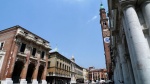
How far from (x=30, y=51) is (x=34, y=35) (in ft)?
14.3

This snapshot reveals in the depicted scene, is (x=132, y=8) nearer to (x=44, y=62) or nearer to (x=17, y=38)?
(x=17, y=38)

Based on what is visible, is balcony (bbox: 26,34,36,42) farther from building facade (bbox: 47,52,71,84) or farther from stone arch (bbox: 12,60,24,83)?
building facade (bbox: 47,52,71,84)

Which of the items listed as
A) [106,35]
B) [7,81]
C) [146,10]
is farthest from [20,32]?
[106,35]

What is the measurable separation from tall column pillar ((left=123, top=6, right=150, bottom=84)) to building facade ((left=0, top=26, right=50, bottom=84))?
22.3m

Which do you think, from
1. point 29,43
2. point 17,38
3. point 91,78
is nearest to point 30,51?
point 29,43

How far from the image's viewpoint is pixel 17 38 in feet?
79.8

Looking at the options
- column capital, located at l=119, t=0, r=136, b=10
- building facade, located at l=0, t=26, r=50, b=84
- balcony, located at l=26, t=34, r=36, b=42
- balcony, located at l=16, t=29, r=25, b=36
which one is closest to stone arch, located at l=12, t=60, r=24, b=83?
building facade, located at l=0, t=26, r=50, b=84

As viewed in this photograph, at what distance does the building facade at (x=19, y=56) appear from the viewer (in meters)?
22.6

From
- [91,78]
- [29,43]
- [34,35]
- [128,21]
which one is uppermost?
[34,35]

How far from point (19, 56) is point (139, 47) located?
77.5 feet

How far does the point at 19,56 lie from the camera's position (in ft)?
79.8

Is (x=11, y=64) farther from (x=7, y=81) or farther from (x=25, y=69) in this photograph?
(x=25, y=69)

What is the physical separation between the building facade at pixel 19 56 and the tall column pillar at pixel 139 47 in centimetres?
2233

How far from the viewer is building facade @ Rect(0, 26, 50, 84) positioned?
22.6 m
